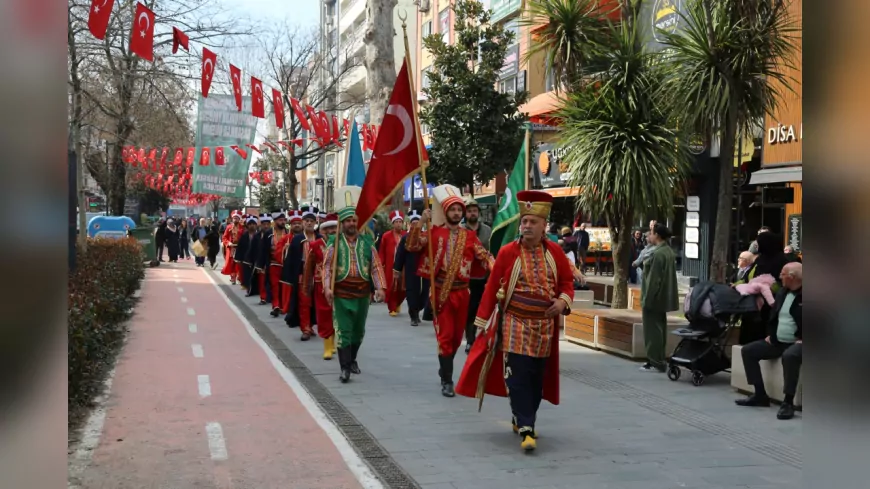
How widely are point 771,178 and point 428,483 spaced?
45.0 ft

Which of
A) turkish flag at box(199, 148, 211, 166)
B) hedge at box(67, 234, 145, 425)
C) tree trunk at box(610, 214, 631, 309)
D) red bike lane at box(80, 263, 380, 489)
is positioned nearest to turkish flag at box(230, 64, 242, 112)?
hedge at box(67, 234, 145, 425)

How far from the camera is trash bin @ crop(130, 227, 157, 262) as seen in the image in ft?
113

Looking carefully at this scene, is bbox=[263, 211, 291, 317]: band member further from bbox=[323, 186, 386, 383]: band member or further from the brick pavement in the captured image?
bbox=[323, 186, 386, 383]: band member

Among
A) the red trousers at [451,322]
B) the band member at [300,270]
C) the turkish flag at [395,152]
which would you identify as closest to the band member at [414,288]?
the band member at [300,270]

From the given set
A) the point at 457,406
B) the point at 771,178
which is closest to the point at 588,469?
the point at 457,406

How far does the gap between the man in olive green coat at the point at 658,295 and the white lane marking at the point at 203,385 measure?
4.86 meters

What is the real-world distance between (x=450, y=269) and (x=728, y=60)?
4.72m

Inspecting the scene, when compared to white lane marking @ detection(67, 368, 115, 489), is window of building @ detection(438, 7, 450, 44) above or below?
above

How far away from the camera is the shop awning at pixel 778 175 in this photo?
16.9m

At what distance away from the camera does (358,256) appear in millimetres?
9883

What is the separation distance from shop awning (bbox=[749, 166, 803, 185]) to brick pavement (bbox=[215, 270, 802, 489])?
7.88m

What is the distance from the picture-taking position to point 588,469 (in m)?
6.07

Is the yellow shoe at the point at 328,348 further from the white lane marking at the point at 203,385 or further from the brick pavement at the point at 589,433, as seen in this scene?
the white lane marking at the point at 203,385

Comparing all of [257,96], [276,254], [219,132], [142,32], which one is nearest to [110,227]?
[219,132]
